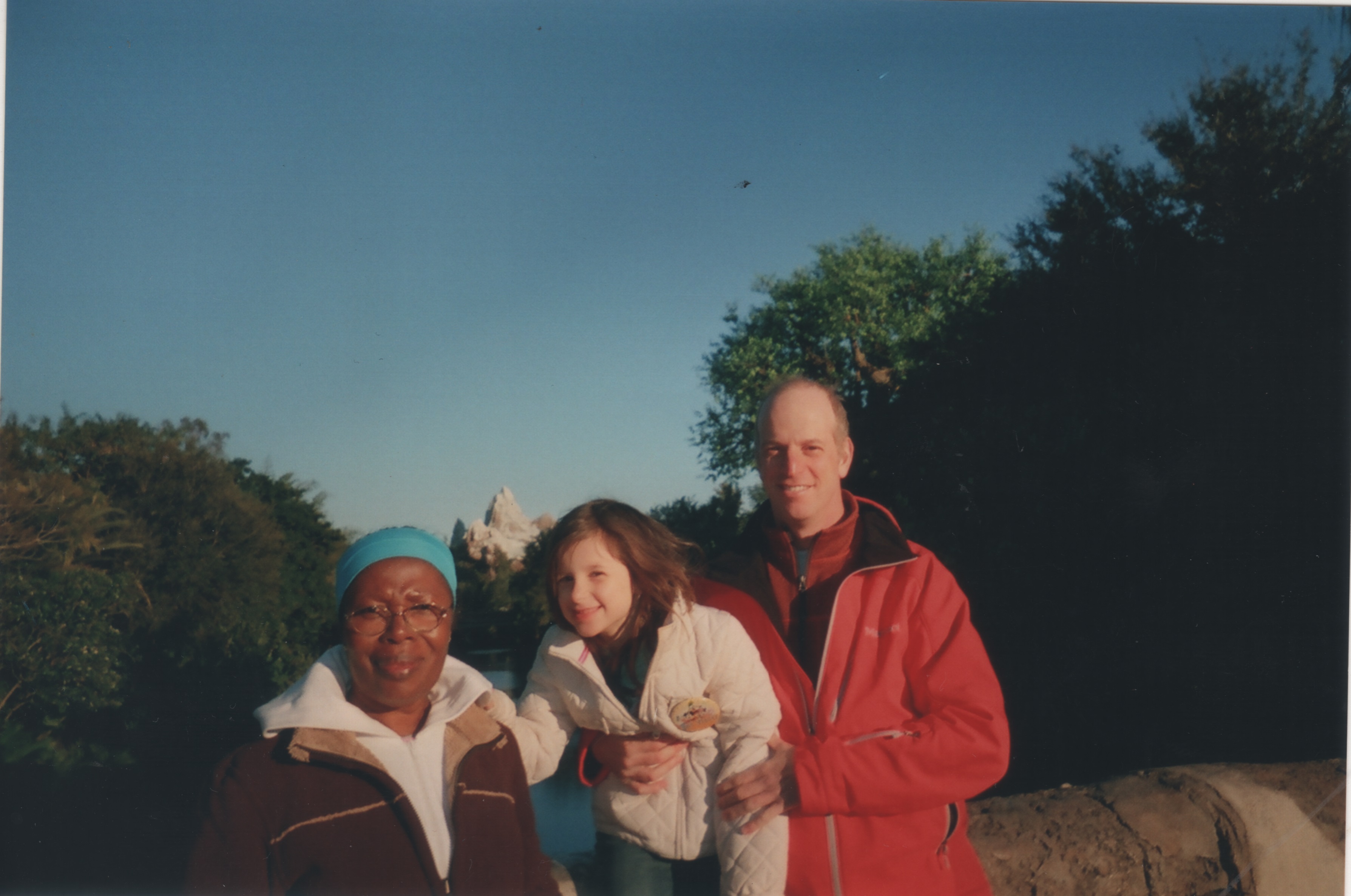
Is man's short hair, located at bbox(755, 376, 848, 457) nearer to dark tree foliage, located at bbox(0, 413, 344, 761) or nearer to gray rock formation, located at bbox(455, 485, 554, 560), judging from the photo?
gray rock formation, located at bbox(455, 485, 554, 560)

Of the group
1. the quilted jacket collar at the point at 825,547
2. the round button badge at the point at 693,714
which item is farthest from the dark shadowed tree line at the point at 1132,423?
the round button badge at the point at 693,714

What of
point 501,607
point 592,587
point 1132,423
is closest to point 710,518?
point 501,607

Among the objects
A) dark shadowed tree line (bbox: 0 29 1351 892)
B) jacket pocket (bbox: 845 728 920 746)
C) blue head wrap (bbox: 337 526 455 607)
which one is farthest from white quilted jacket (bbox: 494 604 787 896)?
dark shadowed tree line (bbox: 0 29 1351 892)

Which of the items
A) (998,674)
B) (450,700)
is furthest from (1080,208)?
(450,700)

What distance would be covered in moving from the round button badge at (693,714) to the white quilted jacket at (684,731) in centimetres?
2

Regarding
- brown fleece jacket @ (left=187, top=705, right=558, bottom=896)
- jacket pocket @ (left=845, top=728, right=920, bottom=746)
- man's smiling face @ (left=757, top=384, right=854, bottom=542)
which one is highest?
man's smiling face @ (left=757, top=384, right=854, bottom=542)

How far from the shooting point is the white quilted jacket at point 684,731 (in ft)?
8.20

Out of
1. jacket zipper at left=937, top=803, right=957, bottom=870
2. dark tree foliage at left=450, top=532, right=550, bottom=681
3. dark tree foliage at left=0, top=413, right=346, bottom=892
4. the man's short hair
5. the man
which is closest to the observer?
the man

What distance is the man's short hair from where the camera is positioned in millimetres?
2844

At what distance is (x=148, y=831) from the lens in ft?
10.3

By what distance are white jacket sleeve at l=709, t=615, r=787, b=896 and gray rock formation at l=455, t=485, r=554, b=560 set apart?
0.96 metres

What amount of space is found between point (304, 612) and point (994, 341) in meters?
2.87

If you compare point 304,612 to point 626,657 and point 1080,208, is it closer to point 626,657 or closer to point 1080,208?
point 626,657

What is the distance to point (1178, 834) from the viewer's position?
11.1ft
